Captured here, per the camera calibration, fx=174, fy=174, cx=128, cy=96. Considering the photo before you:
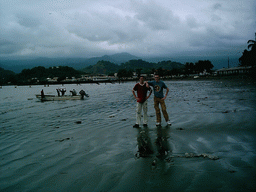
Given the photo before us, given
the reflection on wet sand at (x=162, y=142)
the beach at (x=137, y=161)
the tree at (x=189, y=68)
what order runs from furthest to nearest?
the tree at (x=189, y=68), the reflection on wet sand at (x=162, y=142), the beach at (x=137, y=161)

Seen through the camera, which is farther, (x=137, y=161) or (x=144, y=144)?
(x=144, y=144)

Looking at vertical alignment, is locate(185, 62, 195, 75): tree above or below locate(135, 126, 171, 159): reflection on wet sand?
above

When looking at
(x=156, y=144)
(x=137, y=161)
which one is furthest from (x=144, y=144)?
(x=137, y=161)

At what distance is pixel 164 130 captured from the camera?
812cm

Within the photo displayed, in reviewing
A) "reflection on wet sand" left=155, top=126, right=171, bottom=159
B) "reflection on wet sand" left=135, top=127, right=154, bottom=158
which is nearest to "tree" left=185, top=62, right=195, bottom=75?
"reflection on wet sand" left=155, top=126, right=171, bottom=159

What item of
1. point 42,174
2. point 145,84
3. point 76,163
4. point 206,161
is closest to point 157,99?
point 145,84

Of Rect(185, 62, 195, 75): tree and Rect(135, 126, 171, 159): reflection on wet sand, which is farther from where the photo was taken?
Rect(185, 62, 195, 75): tree

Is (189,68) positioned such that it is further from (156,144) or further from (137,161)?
(137,161)

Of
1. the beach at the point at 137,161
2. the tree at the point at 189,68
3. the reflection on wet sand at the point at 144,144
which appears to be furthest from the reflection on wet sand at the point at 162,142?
the tree at the point at 189,68

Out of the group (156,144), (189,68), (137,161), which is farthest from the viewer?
(189,68)

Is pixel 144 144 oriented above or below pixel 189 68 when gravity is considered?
below

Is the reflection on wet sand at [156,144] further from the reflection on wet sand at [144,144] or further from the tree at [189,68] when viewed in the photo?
the tree at [189,68]

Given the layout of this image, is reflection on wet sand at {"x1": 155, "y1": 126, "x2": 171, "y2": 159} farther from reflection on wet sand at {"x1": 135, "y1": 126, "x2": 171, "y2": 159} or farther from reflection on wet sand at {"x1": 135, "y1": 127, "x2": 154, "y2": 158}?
reflection on wet sand at {"x1": 135, "y1": 127, "x2": 154, "y2": 158}

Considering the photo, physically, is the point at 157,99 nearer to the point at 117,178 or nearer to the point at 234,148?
the point at 234,148
